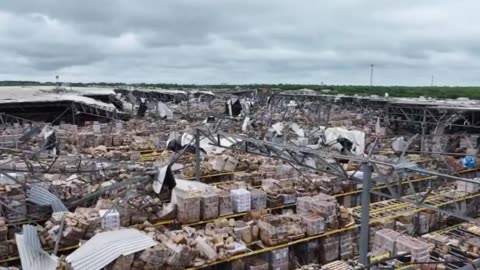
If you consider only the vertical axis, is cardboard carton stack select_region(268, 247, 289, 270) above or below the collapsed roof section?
below

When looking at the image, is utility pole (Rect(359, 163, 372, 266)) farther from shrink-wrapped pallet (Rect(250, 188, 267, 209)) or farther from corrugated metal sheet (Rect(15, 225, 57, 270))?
corrugated metal sheet (Rect(15, 225, 57, 270))

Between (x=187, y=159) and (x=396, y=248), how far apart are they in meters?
13.7

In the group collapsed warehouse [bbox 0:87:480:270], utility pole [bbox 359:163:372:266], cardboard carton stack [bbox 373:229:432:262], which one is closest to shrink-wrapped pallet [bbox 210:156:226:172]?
collapsed warehouse [bbox 0:87:480:270]

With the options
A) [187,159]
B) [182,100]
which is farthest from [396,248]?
[182,100]

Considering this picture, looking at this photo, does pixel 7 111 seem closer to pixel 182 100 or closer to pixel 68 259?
pixel 182 100

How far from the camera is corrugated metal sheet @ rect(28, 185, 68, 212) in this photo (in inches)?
529

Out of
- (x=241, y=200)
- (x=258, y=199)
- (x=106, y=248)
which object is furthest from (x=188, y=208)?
(x=106, y=248)

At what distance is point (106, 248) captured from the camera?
34.2ft

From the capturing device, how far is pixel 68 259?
10242mm

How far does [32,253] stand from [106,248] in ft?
6.15

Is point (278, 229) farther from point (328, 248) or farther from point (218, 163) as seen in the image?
point (218, 163)

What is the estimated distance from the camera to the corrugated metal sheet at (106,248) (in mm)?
10070

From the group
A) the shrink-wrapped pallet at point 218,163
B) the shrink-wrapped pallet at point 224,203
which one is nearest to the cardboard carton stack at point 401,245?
the shrink-wrapped pallet at point 224,203

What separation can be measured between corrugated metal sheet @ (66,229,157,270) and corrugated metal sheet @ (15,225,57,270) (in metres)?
0.50
